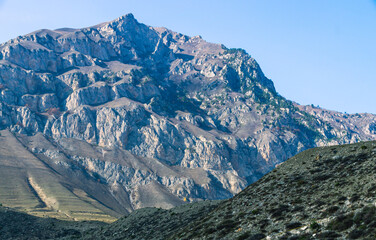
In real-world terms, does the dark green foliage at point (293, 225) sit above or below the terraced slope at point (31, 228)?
below

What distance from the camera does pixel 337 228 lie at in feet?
113

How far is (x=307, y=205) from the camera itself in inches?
1704

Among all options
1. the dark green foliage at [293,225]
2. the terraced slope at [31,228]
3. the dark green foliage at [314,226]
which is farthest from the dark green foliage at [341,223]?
the terraced slope at [31,228]

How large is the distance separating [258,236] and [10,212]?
10964cm

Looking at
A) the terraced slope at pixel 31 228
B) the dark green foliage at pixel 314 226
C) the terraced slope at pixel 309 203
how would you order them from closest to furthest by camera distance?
the terraced slope at pixel 309 203
the dark green foliage at pixel 314 226
the terraced slope at pixel 31 228

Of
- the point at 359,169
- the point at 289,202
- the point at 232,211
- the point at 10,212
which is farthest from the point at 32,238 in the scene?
the point at 359,169

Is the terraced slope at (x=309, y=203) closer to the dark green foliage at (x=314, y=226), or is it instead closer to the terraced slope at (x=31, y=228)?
the dark green foliage at (x=314, y=226)

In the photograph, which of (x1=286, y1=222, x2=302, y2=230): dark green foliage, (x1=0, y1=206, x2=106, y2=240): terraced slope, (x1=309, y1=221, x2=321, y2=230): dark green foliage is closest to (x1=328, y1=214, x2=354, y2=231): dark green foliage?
(x1=309, y1=221, x2=321, y2=230): dark green foliage

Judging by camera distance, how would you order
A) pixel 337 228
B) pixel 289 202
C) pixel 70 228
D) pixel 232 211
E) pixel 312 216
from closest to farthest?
pixel 337 228
pixel 312 216
pixel 289 202
pixel 232 211
pixel 70 228

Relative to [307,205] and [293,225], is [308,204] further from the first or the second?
[293,225]

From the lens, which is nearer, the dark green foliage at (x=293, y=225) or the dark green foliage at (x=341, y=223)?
the dark green foliage at (x=341, y=223)

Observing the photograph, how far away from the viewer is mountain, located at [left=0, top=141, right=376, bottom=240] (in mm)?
35553

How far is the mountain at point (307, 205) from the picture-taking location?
1400 inches

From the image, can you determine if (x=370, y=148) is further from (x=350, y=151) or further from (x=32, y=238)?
(x=32, y=238)
